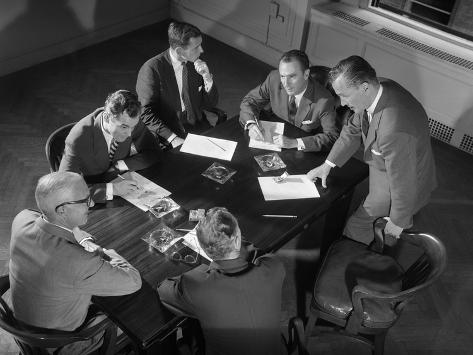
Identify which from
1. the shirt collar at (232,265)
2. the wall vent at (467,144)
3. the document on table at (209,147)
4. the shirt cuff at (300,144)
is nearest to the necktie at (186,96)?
the document on table at (209,147)

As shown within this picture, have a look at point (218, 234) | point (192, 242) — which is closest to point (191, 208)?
point (192, 242)

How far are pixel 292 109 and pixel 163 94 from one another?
3.17 feet

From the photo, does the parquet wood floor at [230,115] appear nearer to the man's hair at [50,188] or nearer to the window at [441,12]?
the window at [441,12]

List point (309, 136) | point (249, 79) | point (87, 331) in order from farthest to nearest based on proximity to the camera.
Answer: point (249, 79) < point (309, 136) < point (87, 331)

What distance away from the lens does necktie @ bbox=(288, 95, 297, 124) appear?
3.71 meters

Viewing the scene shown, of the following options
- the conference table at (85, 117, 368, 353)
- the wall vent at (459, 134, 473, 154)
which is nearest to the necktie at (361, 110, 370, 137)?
the conference table at (85, 117, 368, 353)

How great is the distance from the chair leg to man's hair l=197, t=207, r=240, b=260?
125 cm

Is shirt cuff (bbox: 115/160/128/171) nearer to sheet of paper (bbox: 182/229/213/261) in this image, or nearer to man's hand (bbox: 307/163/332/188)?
sheet of paper (bbox: 182/229/213/261)

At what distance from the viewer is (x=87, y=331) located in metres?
2.51

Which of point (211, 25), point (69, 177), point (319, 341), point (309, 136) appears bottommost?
point (319, 341)

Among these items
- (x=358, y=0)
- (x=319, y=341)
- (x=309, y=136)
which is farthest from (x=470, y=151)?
(x=319, y=341)

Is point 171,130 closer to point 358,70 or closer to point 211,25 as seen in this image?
point 358,70

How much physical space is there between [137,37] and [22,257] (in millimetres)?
4900

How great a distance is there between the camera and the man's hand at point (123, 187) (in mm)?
2965
